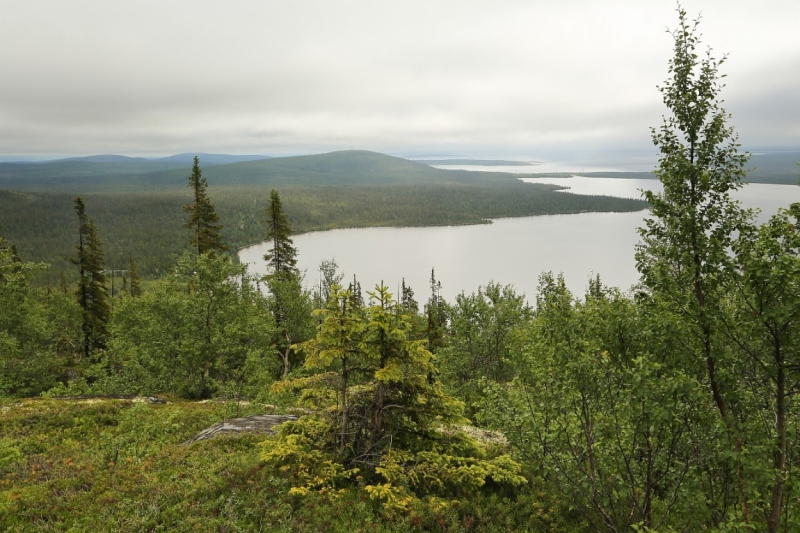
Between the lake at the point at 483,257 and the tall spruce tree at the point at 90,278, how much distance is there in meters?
65.8

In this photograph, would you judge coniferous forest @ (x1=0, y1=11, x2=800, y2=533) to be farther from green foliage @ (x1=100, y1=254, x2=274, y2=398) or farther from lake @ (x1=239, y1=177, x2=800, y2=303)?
lake @ (x1=239, y1=177, x2=800, y2=303)

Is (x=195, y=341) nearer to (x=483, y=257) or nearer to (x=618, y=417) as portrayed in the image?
(x=618, y=417)

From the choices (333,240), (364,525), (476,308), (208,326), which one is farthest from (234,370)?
(333,240)

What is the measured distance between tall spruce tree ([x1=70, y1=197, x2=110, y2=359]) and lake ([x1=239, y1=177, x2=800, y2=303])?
65.8 metres

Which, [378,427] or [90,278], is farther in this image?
[90,278]

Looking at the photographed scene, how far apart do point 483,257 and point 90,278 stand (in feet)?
403

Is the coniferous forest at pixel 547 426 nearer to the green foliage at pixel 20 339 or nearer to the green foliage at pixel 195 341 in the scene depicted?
the green foliage at pixel 195 341

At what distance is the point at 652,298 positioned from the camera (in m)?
7.49

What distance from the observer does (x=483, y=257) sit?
146250 millimetres

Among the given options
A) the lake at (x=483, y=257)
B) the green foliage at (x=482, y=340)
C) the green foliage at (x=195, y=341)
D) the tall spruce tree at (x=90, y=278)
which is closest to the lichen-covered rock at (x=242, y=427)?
the green foliage at (x=195, y=341)

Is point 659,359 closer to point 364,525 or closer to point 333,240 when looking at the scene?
point 364,525

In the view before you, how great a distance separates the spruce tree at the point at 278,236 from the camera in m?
35.0

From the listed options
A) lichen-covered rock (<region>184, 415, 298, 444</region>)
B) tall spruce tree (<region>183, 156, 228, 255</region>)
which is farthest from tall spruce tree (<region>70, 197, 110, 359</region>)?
lichen-covered rock (<region>184, 415, 298, 444</region>)

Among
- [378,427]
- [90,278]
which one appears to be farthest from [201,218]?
[378,427]
